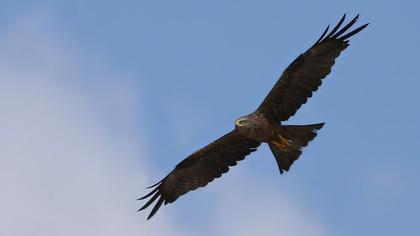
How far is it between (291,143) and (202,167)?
203 cm

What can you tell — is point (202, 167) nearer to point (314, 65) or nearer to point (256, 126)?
point (256, 126)

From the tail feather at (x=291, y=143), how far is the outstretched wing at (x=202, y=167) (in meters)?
0.75

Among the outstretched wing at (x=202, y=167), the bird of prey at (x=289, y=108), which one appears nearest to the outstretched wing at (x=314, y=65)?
the bird of prey at (x=289, y=108)

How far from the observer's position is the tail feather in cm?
1825

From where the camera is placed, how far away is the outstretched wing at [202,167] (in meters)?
19.4

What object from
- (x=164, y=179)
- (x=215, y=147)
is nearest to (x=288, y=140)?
(x=215, y=147)

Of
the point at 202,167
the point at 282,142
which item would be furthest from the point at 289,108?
the point at 202,167

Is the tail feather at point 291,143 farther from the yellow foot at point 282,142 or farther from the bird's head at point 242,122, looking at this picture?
the bird's head at point 242,122

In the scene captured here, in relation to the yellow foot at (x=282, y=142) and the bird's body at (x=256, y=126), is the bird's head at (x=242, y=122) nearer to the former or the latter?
the bird's body at (x=256, y=126)

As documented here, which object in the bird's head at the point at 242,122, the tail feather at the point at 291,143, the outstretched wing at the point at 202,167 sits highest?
the outstretched wing at the point at 202,167

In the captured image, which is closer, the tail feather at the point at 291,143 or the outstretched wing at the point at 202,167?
the tail feather at the point at 291,143

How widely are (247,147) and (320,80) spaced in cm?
206

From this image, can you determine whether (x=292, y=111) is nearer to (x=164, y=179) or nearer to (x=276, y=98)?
(x=276, y=98)

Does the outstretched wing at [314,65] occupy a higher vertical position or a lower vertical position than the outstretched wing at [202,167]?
lower
